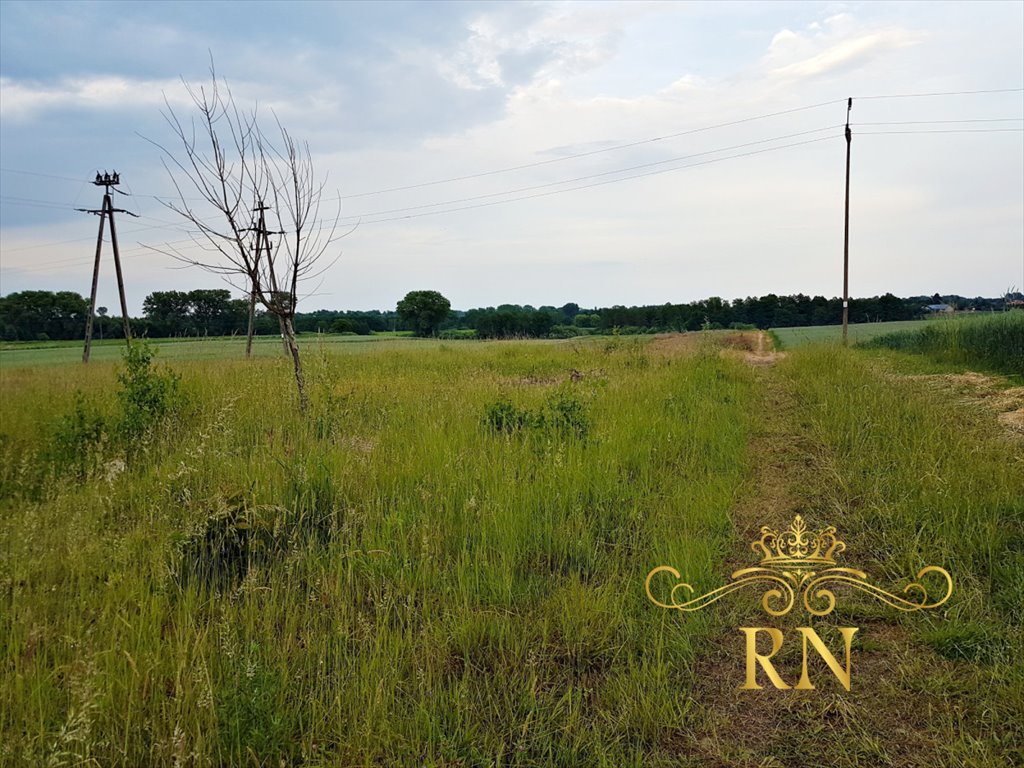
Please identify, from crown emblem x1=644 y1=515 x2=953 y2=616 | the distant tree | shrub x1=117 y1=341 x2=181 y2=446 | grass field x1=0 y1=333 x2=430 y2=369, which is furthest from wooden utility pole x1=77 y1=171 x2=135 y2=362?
the distant tree

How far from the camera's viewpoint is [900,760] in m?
2.09

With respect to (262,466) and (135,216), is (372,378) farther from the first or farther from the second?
(135,216)

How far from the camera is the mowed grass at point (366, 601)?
2178 mm

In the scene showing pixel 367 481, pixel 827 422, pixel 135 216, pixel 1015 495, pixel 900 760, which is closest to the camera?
pixel 900 760

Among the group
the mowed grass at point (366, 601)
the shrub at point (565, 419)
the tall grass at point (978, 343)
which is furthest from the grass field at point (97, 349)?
the tall grass at point (978, 343)

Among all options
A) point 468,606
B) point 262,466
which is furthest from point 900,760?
point 262,466

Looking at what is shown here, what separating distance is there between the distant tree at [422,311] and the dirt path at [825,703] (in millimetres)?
61999

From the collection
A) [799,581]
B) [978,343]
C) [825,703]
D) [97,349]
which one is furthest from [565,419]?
[97,349]

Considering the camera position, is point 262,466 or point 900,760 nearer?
point 900,760

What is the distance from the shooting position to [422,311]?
64875mm

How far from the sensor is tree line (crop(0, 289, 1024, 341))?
26828 mm

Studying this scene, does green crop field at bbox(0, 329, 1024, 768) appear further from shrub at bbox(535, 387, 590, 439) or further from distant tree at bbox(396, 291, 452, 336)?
distant tree at bbox(396, 291, 452, 336)

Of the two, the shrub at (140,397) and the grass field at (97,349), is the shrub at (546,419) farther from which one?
the grass field at (97,349)

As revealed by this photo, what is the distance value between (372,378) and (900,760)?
37.3ft
